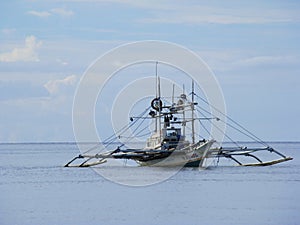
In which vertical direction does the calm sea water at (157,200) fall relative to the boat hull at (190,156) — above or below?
below

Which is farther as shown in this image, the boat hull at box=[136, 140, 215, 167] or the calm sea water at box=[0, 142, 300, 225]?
the boat hull at box=[136, 140, 215, 167]

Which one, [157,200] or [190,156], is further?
[190,156]

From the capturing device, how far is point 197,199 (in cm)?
5294

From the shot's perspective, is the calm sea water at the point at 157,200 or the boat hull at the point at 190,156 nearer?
the calm sea water at the point at 157,200

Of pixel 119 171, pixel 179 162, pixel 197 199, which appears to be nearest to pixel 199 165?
pixel 179 162

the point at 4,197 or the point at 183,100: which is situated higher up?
the point at 183,100

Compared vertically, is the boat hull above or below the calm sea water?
above

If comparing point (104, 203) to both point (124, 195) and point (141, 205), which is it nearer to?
point (141, 205)

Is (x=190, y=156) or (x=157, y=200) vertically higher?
(x=190, y=156)

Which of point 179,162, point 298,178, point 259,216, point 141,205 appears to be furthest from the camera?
point 179,162

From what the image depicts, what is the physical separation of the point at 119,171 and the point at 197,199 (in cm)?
3033

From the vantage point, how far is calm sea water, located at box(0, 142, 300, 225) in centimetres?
4281

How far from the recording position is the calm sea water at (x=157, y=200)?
4281 cm

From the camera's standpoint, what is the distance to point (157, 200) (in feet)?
Answer: 173
